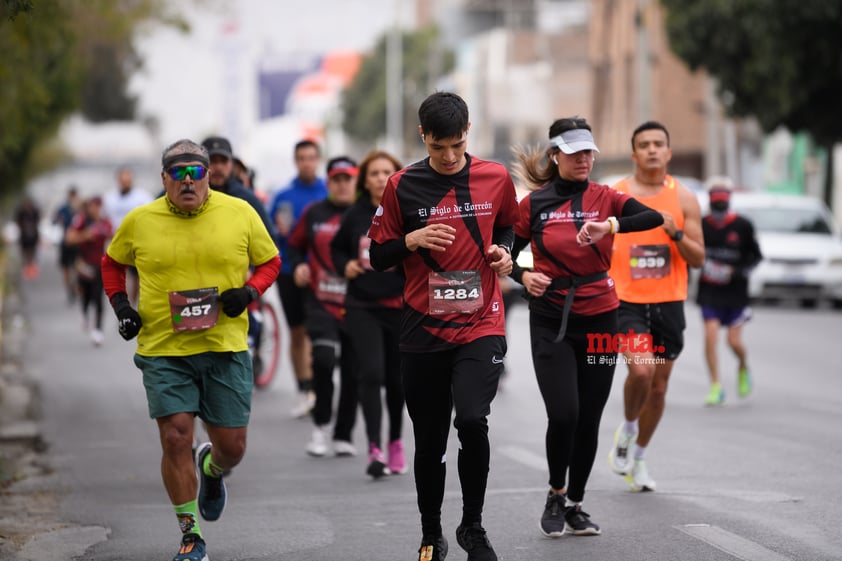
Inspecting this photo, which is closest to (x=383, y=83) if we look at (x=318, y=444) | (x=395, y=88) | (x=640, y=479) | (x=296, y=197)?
(x=395, y=88)

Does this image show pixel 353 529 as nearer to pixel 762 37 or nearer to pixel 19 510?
pixel 19 510

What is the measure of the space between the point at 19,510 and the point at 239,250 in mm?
2614

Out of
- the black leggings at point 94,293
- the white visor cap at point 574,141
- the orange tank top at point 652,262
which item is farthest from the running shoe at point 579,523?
the black leggings at point 94,293

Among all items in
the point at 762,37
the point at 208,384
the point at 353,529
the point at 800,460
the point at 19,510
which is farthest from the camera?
the point at 762,37

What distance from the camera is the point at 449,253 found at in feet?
23.0

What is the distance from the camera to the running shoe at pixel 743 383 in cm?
1438

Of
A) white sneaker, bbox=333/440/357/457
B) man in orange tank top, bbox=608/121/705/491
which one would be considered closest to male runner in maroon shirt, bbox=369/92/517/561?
man in orange tank top, bbox=608/121/705/491

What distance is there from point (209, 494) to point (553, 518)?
168 centimetres

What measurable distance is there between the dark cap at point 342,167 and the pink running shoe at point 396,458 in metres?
2.25

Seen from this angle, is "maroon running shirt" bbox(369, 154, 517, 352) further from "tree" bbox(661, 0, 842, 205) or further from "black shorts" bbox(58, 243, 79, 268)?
"black shorts" bbox(58, 243, 79, 268)

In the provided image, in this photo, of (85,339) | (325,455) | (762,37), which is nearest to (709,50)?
(762,37)

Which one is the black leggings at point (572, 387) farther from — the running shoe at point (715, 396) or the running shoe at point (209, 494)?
the running shoe at point (715, 396)

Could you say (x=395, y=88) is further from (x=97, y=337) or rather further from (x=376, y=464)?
(x=376, y=464)

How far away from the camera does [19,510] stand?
366 inches
